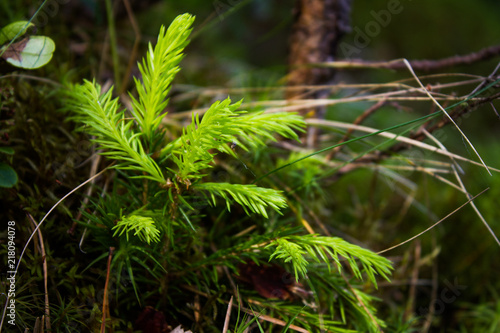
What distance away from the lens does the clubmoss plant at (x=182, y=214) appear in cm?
73

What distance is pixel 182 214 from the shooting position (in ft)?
2.73

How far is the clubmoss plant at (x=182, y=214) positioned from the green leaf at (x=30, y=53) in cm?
11

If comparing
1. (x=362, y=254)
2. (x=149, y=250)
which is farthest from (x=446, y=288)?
(x=149, y=250)

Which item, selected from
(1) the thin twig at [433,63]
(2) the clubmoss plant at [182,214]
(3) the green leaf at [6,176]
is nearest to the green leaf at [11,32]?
(2) the clubmoss plant at [182,214]

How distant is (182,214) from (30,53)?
608mm

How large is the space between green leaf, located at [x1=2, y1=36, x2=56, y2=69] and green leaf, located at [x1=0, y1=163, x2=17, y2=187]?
0.27 metres

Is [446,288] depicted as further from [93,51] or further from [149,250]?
[93,51]

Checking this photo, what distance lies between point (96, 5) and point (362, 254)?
4.72 ft

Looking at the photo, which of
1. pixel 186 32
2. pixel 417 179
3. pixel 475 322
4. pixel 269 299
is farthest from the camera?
pixel 417 179

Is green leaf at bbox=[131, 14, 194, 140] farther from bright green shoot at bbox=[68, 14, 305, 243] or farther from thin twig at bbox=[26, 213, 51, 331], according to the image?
thin twig at bbox=[26, 213, 51, 331]

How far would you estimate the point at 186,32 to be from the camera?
772 mm

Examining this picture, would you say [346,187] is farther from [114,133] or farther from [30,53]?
[30,53]

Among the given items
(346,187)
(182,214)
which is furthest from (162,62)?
(346,187)

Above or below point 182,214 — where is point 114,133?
above
